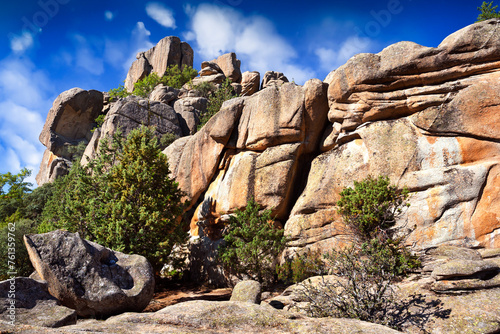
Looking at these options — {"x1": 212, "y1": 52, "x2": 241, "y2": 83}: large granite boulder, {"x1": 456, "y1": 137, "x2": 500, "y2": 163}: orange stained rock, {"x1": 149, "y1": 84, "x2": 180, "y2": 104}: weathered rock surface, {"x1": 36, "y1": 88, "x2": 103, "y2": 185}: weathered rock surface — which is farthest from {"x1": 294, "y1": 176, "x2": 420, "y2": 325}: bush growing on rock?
{"x1": 212, "y1": 52, "x2": 241, "y2": 83}: large granite boulder

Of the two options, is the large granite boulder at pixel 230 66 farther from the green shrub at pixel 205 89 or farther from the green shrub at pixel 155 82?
the green shrub at pixel 205 89

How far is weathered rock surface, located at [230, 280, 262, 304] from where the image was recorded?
1105 cm

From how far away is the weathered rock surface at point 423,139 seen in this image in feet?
43.4

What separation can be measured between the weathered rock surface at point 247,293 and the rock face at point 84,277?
10.1 feet

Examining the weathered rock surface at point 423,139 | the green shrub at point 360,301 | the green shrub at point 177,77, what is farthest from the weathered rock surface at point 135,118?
the green shrub at point 360,301

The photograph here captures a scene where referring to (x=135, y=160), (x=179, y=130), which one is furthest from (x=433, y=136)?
(x=179, y=130)

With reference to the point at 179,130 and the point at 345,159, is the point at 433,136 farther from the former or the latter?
the point at 179,130

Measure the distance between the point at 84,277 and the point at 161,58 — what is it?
178 ft

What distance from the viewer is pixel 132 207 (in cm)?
1579

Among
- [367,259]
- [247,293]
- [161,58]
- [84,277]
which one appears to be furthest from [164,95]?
[367,259]

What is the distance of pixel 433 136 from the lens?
587 inches

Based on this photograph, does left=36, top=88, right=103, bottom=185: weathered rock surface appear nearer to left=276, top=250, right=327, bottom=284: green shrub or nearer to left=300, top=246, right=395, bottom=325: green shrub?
left=276, top=250, right=327, bottom=284: green shrub

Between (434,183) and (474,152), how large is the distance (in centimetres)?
221

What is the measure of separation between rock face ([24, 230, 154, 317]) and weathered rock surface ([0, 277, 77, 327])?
1.20 meters
